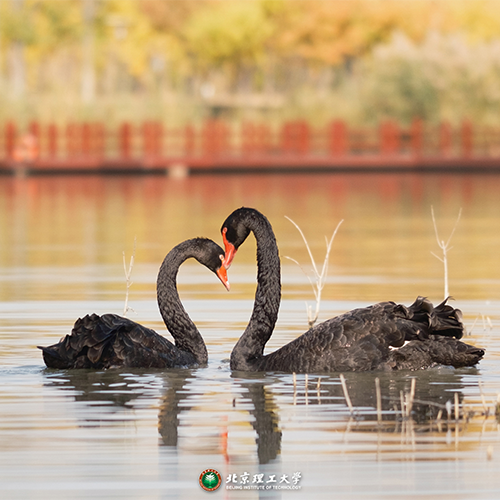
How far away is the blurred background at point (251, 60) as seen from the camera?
58469 mm

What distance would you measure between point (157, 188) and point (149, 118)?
61.6ft

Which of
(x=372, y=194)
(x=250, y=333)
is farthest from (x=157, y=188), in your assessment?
(x=250, y=333)

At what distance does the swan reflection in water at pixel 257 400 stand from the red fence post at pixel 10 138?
43.0 m

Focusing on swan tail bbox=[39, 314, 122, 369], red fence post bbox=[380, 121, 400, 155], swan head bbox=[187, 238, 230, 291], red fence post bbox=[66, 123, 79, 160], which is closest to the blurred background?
red fence post bbox=[66, 123, 79, 160]

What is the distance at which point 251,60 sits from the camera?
9106 centimetres

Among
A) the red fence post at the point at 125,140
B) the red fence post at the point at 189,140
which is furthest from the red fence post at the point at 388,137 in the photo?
the red fence post at the point at 125,140

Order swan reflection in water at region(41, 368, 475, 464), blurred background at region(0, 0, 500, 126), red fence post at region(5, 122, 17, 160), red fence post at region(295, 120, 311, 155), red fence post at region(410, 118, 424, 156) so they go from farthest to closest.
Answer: blurred background at region(0, 0, 500, 126) → red fence post at region(410, 118, 424, 156) → red fence post at region(295, 120, 311, 155) → red fence post at region(5, 122, 17, 160) → swan reflection in water at region(41, 368, 475, 464)

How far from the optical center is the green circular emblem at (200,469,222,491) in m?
6.44

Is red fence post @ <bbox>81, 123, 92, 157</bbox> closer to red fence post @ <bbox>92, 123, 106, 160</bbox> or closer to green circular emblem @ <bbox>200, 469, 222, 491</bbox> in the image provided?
red fence post @ <bbox>92, 123, 106, 160</bbox>

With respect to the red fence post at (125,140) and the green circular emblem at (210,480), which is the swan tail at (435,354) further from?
the red fence post at (125,140)

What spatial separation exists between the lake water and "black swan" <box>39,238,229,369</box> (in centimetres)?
11

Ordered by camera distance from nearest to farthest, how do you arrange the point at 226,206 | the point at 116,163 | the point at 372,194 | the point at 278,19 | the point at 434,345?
1. the point at 434,345
2. the point at 226,206
3. the point at 372,194
4. the point at 116,163
5. the point at 278,19

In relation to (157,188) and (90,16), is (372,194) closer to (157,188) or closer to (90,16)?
(157,188)

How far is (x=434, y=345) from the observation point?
9.66 metres
